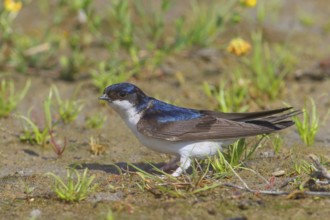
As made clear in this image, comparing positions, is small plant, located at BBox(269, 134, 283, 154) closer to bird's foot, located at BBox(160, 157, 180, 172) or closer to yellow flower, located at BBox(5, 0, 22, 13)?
bird's foot, located at BBox(160, 157, 180, 172)

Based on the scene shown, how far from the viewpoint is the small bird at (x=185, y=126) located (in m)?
4.68

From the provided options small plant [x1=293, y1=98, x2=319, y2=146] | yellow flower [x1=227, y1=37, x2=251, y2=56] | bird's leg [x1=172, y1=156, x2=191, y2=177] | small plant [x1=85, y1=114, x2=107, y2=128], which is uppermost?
yellow flower [x1=227, y1=37, x2=251, y2=56]

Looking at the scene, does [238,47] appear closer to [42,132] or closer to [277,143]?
[277,143]

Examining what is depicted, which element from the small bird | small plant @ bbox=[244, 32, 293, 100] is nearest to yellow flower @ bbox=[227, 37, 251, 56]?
small plant @ bbox=[244, 32, 293, 100]

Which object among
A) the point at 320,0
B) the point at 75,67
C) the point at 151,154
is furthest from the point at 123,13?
the point at 320,0

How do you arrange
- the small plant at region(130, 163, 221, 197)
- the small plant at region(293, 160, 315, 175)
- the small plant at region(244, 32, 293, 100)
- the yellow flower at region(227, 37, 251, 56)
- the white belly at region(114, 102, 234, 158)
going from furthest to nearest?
the small plant at region(244, 32, 293, 100)
the yellow flower at region(227, 37, 251, 56)
the white belly at region(114, 102, 234, 158)
the small plant at region(293, 160, 315, 175)
the small plant at region(130, 163, 221, 197)

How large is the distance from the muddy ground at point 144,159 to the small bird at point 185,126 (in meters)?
0.26

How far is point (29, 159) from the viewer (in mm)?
5309

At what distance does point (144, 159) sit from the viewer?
5.33 metres

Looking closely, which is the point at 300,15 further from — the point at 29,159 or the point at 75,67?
the point at 29,159

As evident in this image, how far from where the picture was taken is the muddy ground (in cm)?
404

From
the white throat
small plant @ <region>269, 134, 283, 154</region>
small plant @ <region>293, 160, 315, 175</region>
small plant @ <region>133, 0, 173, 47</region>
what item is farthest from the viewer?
small plant @ <region>133, 0, 173, 47</region>

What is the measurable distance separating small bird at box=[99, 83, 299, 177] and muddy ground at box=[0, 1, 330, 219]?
0.84 feet

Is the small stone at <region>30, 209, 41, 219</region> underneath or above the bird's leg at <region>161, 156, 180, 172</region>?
underneath
